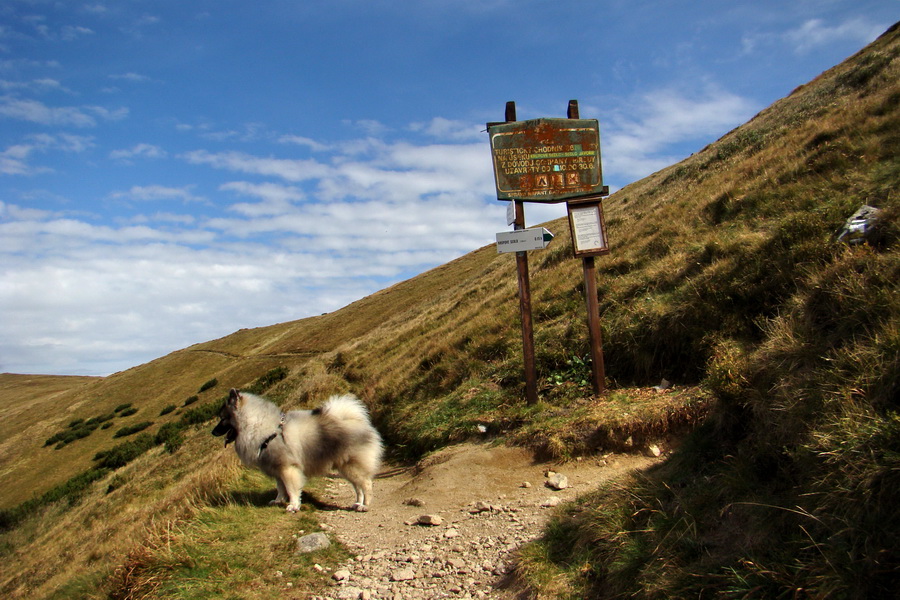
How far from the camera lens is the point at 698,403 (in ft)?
23.7

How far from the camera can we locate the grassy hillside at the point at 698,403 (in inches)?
129

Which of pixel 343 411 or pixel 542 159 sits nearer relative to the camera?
pixel 343 411

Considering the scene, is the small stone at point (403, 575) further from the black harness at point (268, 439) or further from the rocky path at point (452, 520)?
the black harness at point (268, 439)

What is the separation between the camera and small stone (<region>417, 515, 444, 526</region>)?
6363 millimetres

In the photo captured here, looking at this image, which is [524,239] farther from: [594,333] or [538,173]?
[594,333]

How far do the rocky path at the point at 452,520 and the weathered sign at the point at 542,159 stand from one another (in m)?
4.55

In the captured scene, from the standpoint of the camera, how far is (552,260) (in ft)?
63.3

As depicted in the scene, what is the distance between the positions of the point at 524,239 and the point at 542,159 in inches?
59.0

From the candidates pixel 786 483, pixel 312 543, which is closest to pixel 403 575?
pixel 312 543

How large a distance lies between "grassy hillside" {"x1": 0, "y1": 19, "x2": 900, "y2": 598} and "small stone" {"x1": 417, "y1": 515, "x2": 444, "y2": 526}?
63.1 inches

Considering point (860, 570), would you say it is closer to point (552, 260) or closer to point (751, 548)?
point (751, 548)

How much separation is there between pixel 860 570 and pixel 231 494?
23.4 feet

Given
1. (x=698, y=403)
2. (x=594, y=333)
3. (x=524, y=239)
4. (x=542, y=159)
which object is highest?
(x=542, y=159)

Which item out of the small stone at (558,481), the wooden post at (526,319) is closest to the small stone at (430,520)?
the small stone at (558,481)
